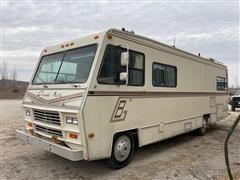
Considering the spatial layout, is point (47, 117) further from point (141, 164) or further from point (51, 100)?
point (141, 164)

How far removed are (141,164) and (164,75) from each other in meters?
2.54

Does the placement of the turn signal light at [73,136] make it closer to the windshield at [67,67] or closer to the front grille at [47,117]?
the front grille at [47,117]

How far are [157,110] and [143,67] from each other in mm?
1271

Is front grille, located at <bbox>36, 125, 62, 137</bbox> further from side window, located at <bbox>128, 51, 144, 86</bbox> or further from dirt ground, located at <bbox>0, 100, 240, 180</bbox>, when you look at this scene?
side window, located at <bbox>128, 51, 144, 86</bbox>

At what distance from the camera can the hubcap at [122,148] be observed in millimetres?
5398

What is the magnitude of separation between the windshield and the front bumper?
1299 millimetres

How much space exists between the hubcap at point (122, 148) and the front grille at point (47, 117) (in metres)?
1.40

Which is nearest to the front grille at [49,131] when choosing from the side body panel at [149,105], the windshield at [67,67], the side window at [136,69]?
the side body panel at [149,105]

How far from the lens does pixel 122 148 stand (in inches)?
216

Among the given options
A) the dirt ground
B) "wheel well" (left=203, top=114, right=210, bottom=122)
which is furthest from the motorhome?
"wheel well" (left=203, top=114, right=210, bottom=122)

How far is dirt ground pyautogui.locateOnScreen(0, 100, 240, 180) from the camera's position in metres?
5.12

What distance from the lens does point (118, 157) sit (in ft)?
17.9

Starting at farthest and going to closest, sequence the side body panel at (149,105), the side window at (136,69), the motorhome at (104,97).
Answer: the side window at (136,69), the side body panel at (149,105), the motorhome at (104,97)

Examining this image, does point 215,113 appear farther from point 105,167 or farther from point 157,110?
point 105,167
